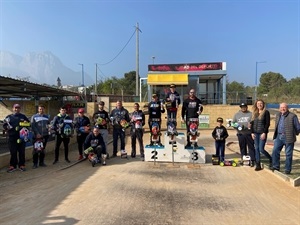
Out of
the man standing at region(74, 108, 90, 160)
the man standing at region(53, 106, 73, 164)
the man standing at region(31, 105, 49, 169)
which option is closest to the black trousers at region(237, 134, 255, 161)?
the man standing at region(74, 108, 90, 160)

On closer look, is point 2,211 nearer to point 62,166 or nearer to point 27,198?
point 27,198

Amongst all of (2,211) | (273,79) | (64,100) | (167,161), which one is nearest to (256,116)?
(167,161)

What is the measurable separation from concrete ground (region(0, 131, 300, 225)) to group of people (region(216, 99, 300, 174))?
0.54 metres

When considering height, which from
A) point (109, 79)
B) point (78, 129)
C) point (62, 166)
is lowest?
point (62, 166)

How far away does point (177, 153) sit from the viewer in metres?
10.3

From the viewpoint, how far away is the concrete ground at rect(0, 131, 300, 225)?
5164mm

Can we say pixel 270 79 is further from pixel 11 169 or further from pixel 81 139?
pixel 11 169

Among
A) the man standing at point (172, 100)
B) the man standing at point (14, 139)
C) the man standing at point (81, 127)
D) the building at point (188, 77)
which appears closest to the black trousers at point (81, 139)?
the man standing at point (81, 127)

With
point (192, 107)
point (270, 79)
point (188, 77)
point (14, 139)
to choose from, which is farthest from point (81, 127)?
point (270, 79)

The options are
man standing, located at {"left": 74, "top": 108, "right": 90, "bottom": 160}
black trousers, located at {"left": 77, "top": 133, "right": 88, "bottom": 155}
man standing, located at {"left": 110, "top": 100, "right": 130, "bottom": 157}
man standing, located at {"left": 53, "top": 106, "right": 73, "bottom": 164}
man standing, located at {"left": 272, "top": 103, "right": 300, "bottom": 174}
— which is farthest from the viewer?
man standing, located at {"left": 110, "top": 100, "right": 130, "bottom": 157}

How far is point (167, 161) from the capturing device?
10352 millimetres

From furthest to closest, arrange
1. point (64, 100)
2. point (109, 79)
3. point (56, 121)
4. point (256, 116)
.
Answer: point (109, 79) → point (64, 100) → point (56, 121) → point (256, 116)

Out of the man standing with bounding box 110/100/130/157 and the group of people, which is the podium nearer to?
the group of people

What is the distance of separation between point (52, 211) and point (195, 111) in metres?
6.06
